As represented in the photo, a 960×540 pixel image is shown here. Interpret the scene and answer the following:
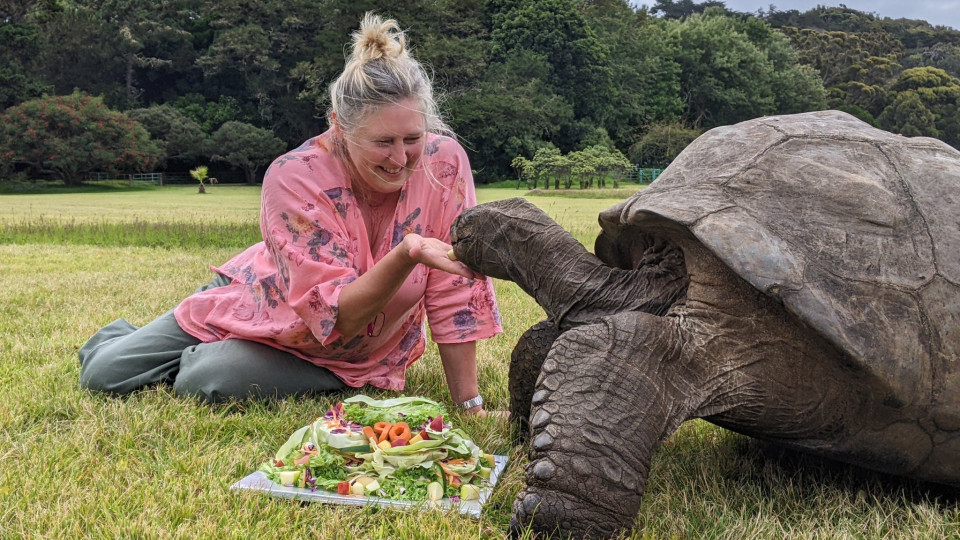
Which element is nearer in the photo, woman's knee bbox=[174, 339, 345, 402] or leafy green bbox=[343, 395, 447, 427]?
leafy green bbox=[343, 395, 447, 427]

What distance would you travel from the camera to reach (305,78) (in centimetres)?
4797

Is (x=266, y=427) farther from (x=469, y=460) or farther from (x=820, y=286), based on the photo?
(x=820, y=286)

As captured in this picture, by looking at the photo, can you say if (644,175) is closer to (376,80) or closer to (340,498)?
(376,80)

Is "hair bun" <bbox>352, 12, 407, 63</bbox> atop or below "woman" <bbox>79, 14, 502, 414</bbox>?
atop

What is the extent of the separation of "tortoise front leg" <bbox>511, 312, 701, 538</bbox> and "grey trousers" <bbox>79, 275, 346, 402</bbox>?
1777 millimetres

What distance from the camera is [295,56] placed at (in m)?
53.2

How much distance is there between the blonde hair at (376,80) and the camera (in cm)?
309

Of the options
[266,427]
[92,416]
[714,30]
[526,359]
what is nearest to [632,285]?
[526,359]

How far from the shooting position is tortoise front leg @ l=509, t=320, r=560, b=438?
2.89 metres

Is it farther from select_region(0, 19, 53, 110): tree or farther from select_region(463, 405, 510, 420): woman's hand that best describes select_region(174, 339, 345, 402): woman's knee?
select_region(0, 19, 53, 110): tree

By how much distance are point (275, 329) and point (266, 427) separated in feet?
1.63

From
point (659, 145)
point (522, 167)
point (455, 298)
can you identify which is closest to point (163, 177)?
point (522, 167)

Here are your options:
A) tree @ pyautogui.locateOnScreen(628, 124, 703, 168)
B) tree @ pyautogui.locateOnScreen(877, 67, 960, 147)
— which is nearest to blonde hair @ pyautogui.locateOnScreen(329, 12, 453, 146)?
tree @ pyautogui.locateOnScreen(628, 124, 703, 168)

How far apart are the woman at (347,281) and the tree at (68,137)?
42.0 m
